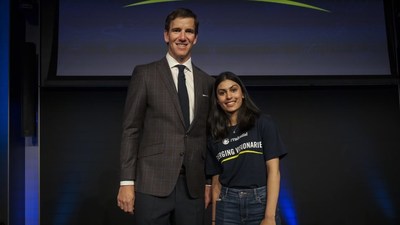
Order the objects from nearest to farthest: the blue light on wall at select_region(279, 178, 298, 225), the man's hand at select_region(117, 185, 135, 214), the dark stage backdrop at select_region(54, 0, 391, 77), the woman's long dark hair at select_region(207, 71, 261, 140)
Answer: the man's hand at select_region(117, 185, 135, 214)
the woman's long dark hair at select_region(207, 71, 261, 140)
the dark stage backdrop at select_region(54, 0, 391, 77)
the blue light on wall at select_region(279, 178, 298, 225)

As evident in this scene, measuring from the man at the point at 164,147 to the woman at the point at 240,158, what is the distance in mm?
81

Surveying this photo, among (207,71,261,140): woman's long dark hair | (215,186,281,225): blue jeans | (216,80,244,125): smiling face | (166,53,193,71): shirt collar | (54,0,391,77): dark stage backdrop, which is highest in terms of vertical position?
(54,0,391,77): dark stage backdrop

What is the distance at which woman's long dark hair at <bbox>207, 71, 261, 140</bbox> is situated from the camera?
5.78 feet

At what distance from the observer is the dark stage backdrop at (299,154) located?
10.1 feet

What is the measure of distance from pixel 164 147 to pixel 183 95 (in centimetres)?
26

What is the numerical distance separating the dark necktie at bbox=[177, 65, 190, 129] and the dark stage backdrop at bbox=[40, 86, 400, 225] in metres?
1.44

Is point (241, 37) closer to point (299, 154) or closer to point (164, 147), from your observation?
point (299, 154)

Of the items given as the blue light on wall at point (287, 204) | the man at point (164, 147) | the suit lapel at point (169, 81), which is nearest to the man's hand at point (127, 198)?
the man at point (164, 147)

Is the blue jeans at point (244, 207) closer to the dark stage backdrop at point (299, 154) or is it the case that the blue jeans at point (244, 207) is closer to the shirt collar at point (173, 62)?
the shirt collar at point (173, 62)

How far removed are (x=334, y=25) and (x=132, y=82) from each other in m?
2.04

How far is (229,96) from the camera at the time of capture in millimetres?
1769

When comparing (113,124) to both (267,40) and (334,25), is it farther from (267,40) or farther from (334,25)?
(334,25)

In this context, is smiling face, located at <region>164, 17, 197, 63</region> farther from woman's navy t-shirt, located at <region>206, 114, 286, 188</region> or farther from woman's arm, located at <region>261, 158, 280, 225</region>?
woman's arm, located at <region>261, 158, 280, 225</region>

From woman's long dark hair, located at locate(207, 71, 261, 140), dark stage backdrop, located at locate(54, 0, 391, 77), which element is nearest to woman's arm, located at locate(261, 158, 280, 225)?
woman's long dark hair, located at locate(207, 71, 261, 140)
